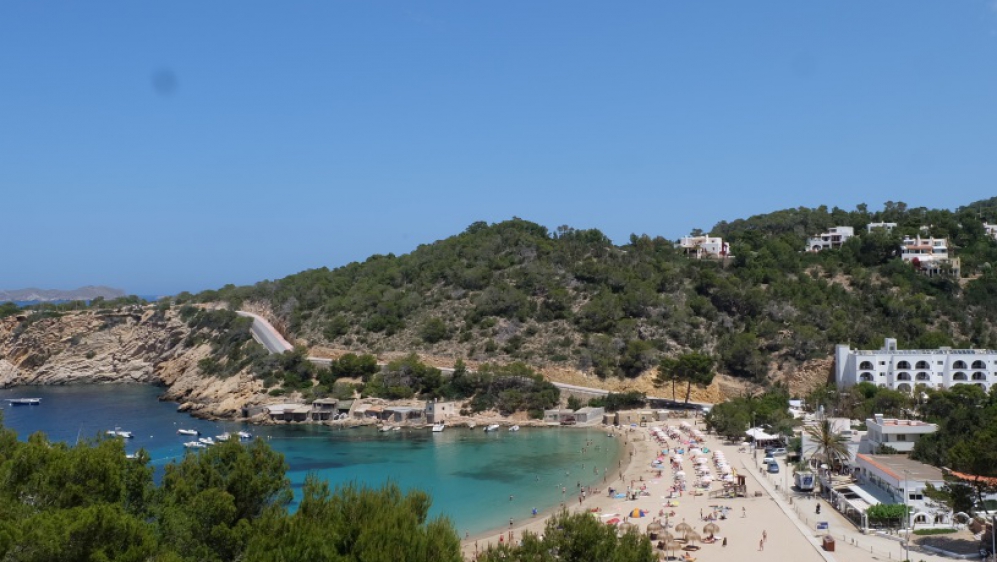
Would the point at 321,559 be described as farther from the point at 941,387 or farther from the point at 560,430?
the point at 941,387

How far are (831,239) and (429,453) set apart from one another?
48.9m

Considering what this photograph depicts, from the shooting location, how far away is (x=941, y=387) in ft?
150

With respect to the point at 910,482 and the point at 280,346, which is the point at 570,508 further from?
the point at 280,346

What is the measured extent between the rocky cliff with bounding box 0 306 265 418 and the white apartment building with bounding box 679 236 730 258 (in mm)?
45995

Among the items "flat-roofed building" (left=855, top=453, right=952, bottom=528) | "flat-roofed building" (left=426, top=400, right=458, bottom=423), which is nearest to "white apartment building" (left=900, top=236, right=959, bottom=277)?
"flat-roofed building" (left=855, top=453, right=952, bottom=528)

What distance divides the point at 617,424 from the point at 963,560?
87.6ft

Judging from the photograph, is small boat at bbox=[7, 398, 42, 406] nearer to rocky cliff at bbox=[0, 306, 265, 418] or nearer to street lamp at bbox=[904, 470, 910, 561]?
rocky cliff at bbox=[0, 306, 265, 418]

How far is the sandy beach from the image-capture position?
23.5 m

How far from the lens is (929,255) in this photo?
2532 inches

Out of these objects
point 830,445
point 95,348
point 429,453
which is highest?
point 95,348

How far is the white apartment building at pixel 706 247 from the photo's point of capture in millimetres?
72000

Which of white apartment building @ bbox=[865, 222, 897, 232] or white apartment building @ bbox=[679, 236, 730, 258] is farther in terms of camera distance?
→ white apartment building @ bbox=[679, 236, 730, 258]

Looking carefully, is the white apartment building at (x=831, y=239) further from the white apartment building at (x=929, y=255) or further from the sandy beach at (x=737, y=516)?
the sandy beach at (x=737, y=516)

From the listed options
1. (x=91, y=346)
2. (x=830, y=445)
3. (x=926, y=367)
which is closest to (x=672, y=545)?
(x=830, y=445)
